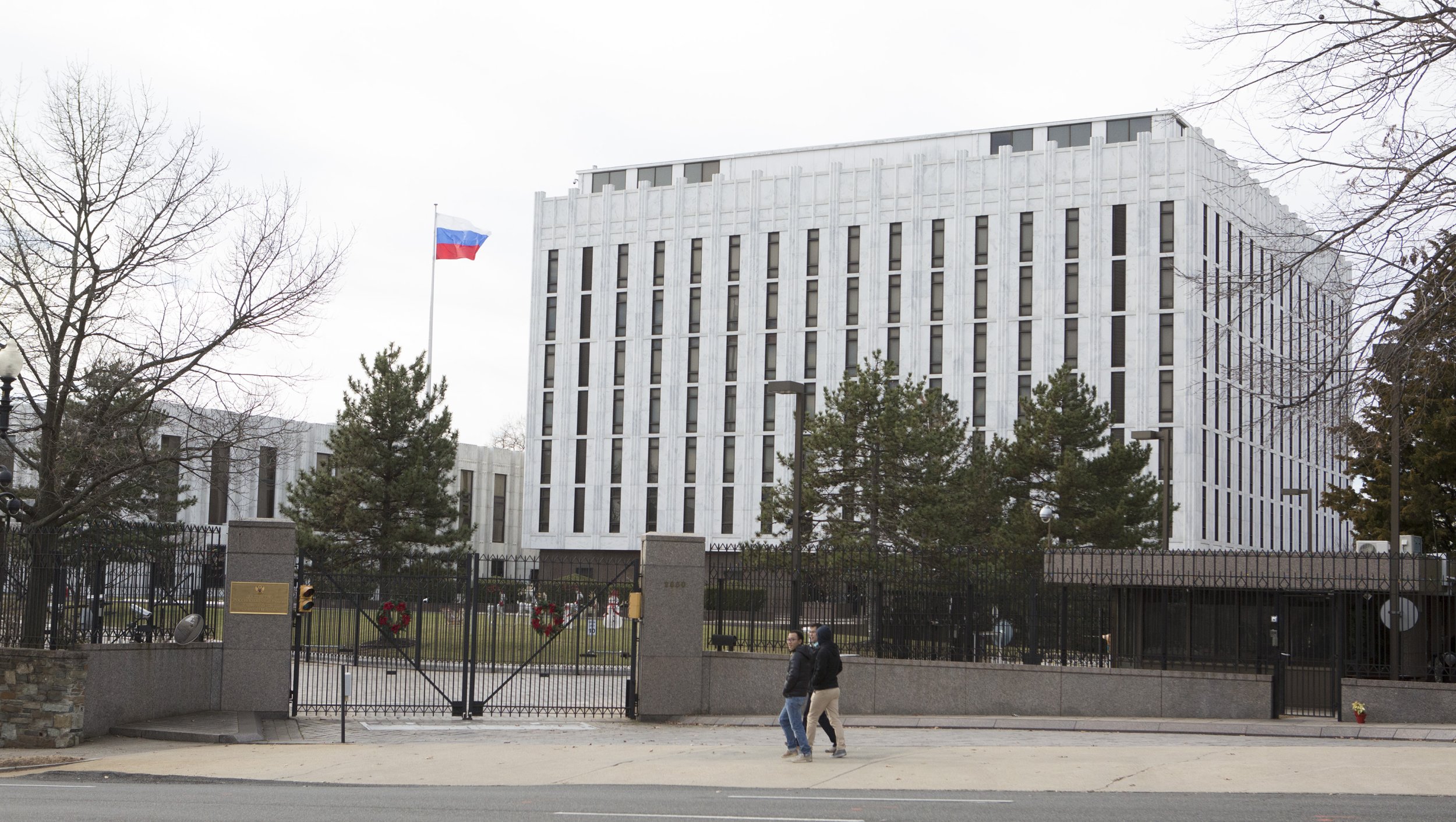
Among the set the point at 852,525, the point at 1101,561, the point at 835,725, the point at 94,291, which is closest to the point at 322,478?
the point at 852,525

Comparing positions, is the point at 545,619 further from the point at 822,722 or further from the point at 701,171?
the point at 701,171

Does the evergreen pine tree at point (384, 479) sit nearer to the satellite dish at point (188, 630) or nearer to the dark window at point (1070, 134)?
the satellite dish at point (188, 630)

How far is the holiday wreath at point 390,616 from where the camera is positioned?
2388 centimetres

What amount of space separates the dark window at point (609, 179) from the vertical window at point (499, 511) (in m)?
23.5

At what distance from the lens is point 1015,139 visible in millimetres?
75812

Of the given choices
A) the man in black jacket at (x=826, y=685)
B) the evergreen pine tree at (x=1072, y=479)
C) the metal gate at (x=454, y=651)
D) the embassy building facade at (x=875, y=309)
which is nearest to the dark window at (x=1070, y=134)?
the embassy building facade at (x=875, y=309)

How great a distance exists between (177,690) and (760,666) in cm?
870

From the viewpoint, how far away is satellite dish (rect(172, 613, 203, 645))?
20.6 m

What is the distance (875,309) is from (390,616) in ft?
169

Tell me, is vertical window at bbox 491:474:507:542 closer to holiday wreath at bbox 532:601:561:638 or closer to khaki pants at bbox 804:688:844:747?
holiday wreath at bbox 532:601:561:638

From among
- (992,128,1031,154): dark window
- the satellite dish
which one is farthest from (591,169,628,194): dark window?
the satellite dish

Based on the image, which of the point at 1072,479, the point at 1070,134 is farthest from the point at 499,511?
the point at 1072,479

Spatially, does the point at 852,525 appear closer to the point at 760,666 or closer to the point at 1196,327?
the point at 760,666

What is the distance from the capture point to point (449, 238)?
216 ft
